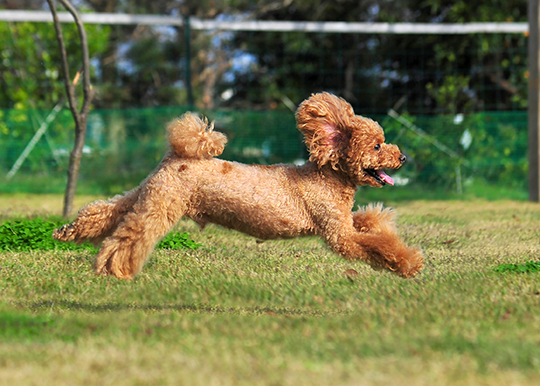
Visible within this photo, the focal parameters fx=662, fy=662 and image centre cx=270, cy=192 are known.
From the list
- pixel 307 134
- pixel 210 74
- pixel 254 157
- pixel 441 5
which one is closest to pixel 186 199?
pixel 307 134

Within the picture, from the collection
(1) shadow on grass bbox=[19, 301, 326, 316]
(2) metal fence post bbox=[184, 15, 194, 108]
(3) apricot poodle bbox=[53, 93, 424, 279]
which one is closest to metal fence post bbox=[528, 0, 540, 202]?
(2) metal fence post bbox=[184, 15, 194, 108]

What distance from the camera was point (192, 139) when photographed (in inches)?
160

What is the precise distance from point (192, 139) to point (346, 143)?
0.95m

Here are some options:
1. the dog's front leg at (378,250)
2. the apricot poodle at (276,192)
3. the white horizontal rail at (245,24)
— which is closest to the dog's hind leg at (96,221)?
the apricot poodle at (276,192)

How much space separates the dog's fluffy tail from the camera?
4.07 m

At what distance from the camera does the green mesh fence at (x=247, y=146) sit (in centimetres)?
1022

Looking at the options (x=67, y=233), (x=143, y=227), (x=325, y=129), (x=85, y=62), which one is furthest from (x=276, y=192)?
(x=85, y=62)

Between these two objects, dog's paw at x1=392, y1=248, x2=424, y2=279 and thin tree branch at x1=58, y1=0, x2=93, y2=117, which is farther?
thin tree branch at x1=58, y1=0, x2=93, y2=117

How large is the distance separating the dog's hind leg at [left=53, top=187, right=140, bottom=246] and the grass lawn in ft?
0.89

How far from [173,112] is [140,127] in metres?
0.60

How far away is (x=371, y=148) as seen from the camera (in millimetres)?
4062

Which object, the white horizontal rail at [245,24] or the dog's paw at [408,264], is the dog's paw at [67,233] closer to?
the dog's paw at [408,264]

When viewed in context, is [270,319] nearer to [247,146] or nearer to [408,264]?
[408,264]

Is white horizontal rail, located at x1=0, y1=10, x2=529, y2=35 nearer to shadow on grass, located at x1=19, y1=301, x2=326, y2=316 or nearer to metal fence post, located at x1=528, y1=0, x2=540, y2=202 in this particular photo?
metal fence post, located at x1=528, y1=0, x2=540, y2=202
